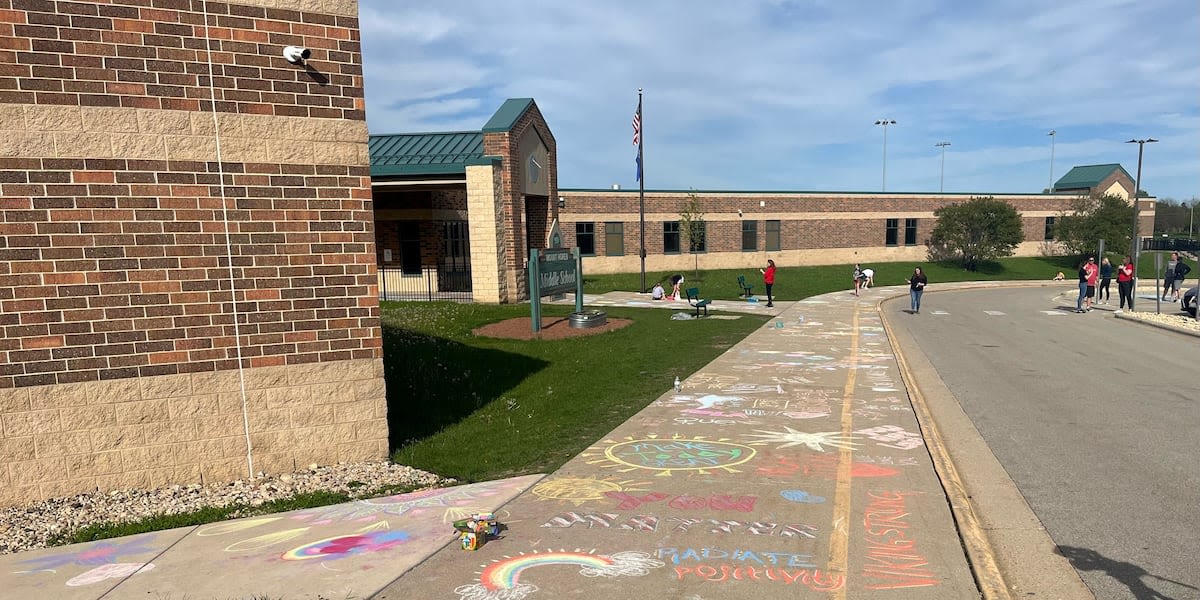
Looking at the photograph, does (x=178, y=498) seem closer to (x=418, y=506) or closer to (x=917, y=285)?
(x=418, y=506)

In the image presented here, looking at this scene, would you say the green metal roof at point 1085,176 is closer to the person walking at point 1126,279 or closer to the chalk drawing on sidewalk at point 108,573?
the person walking at point 1126,279

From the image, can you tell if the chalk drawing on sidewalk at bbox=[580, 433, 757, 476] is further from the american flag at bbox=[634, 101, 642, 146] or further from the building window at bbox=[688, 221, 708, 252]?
the building window at bbox=[688, 221, 708, 252]

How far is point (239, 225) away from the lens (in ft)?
21.2

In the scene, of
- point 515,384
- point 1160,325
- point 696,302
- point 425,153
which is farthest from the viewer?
point 425,153

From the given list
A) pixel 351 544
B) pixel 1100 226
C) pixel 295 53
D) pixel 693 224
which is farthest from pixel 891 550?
pixel 1100 226

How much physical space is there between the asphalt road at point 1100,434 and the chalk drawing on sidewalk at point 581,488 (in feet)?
11.8

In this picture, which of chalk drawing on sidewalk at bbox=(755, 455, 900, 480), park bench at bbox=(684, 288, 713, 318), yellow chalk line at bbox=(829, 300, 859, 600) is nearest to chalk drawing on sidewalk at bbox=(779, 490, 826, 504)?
yellow chalk line at bbox=(829, 300, 859, 600)

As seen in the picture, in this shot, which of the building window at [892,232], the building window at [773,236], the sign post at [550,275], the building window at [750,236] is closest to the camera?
the sign post at [550,275]

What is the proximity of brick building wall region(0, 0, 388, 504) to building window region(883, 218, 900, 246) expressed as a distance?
152 ft

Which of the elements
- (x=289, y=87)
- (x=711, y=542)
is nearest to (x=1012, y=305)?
(x=711, y=542)

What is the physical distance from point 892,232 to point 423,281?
119 ft

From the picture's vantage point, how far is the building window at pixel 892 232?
152ft

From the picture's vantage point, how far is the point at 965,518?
533cm

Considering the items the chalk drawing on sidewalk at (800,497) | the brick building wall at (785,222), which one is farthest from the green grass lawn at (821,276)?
the chalk drawing on sidewalk at (800,497)
